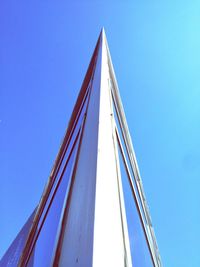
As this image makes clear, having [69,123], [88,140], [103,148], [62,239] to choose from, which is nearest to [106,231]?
[62,239]

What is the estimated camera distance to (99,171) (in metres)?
1.13

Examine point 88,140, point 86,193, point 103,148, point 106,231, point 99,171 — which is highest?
point 88,140

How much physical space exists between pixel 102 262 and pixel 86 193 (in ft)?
1.02

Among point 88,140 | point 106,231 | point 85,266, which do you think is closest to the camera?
point 85,266

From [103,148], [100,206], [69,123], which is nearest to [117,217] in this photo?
[100,206]

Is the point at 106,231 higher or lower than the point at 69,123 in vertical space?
lower

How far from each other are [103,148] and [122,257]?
556 mm

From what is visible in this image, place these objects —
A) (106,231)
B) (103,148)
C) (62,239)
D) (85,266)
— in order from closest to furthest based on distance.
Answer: (85,266) < (106,231) < (62,239) < (103,148)

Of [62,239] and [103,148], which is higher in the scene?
Answer: [103,148]

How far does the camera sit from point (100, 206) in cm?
96

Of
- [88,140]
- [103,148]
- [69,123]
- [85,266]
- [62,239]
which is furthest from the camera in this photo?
[69,123]

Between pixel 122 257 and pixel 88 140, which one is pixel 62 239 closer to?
pixel 122 257

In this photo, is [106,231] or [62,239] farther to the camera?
[62,239]

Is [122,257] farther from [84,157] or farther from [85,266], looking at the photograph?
[84,157]
